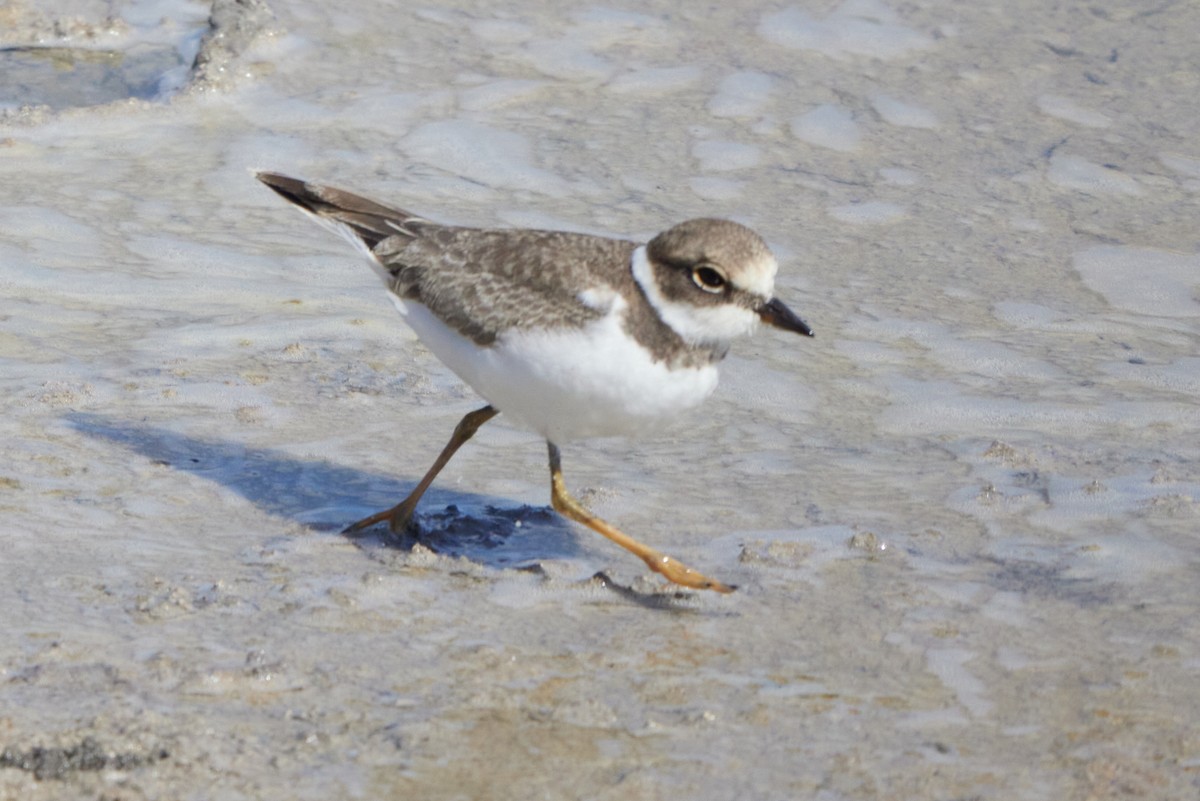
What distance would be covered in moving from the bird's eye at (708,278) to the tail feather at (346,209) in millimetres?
1233

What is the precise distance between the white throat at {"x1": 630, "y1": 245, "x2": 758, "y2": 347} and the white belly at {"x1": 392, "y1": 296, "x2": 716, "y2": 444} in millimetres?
104

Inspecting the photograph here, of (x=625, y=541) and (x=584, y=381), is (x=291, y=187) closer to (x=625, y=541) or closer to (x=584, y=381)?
(x=584, y=381)

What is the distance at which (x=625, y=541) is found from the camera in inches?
162

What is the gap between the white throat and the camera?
12.8ft

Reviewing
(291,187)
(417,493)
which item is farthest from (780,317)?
(291,187)

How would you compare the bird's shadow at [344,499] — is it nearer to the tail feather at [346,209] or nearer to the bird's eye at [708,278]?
the tail feather at [346,209]

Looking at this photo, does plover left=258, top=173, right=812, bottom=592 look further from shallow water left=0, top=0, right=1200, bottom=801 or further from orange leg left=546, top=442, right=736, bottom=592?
shallow water left=0, top=0, right=1200, bottom=801

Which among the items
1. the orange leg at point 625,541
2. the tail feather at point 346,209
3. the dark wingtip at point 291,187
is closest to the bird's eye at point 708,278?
the orange leg at point 625,541

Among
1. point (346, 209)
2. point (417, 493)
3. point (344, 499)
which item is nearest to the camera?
point (417, 493)

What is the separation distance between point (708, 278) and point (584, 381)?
1.53 feet

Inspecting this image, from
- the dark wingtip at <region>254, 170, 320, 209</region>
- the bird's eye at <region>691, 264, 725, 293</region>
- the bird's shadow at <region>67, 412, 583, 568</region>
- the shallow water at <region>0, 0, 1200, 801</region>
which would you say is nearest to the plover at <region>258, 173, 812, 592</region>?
the bird's eye at <region>691, 264, 725, 293</region>

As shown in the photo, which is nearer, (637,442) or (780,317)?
(780,317)

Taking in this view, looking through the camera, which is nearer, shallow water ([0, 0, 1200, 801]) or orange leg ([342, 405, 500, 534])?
shallow water ([0, 0, 1200, 801])

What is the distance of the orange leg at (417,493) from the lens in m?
4.29
